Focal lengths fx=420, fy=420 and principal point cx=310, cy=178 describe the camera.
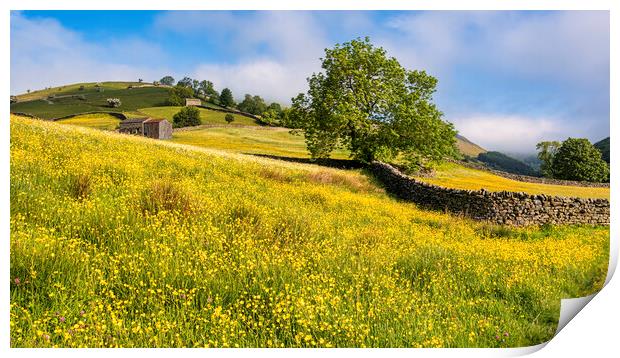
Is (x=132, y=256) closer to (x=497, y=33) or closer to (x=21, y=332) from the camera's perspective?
(x=21, y=332)

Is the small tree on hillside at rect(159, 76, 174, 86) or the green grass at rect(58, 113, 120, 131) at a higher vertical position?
the small tree on hillside at rect(159, 76, 174, 86)

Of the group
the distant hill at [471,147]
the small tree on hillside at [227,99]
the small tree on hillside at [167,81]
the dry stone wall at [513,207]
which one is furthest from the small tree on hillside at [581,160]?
the small tree on hillside at [167,81]

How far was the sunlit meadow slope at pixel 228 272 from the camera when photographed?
12.0 ft

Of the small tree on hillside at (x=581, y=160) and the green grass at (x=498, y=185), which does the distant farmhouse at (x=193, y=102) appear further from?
the green grass at (x=498, y=185)

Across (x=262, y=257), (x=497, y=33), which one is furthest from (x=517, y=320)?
(x=497, y=33)

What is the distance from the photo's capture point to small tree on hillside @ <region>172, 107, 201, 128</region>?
25.4 ft

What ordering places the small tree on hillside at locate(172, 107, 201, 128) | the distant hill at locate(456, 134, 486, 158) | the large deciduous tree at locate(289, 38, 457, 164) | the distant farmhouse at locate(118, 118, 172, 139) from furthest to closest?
the large deciduous tree at locate(289, 38, 457, 164)
the distant farmhouse at locate(118, 118, 172, 139)
the small tree on hillside at locate(172, 107, 201, 128)
the distant hill at locate(456, 134, 486, 158)

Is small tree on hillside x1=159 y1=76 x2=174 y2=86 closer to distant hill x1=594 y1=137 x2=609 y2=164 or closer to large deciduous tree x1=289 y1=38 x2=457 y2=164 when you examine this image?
distant hill x1=594 y1=137 x2=609 y2=164

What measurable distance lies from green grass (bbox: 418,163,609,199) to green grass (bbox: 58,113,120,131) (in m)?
8.16

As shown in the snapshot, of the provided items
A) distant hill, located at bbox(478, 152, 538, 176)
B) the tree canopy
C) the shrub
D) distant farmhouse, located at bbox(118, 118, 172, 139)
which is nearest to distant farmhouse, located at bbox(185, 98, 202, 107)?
the tree canopy

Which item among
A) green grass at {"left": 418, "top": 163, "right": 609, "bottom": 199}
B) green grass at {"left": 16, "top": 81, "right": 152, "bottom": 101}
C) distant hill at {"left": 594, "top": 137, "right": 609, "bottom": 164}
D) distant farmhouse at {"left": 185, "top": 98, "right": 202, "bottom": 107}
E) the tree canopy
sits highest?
the tree canopy
